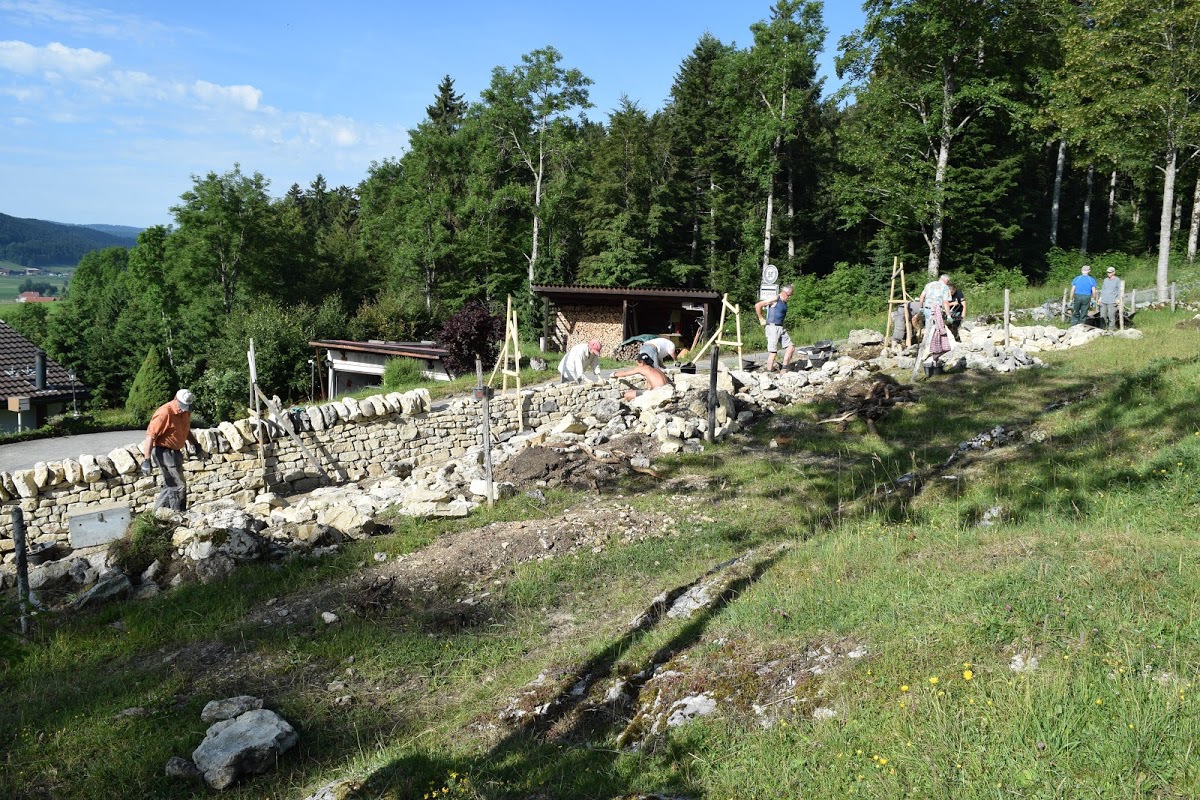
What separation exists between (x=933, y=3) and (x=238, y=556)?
94.1ft

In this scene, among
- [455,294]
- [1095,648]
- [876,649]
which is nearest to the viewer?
[1095,648]

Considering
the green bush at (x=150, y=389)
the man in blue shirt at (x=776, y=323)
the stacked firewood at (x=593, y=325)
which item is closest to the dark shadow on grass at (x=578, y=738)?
the man in blue shirt at (x=776, y=323)

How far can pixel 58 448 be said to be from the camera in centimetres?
2109

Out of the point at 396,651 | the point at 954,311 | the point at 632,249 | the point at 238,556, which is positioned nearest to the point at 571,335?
the point at 632,249

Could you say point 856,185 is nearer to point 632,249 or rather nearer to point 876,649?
point 632,249

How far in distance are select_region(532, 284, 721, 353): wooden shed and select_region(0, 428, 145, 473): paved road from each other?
1406 centimetres

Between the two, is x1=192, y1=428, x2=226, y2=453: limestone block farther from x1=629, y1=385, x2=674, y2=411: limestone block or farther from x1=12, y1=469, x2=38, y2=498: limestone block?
x1=629, y1=385, x2=674, y2=411: limestone block

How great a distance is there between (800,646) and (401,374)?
67.7 feet

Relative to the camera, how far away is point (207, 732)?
4.97 meters

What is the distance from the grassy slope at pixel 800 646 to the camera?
11.5 feet

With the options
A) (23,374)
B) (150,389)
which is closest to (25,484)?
(23,374)

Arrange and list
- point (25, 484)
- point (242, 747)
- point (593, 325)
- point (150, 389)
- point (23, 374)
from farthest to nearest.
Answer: point (150, 389) < point (593, 325) < point (23, 374) < point (25, 484) < point (242, 747)

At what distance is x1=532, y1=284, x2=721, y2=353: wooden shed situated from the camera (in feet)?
91.8

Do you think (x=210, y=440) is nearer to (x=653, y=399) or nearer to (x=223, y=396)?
(x=653, y=399)
